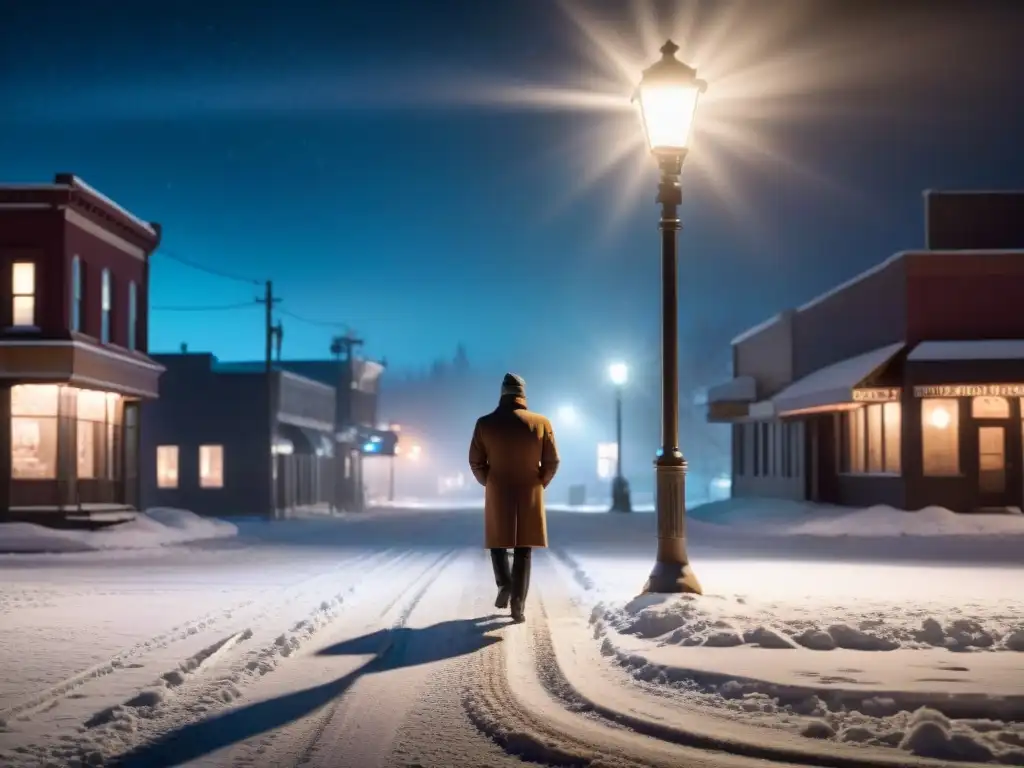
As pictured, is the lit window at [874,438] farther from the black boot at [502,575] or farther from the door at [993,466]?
the black boot at [502,575]

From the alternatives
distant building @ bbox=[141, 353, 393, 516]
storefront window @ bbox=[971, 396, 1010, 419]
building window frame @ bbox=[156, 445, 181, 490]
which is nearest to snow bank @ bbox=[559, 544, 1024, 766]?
storefront window @ bbox=[971, 396, 1010, 419]

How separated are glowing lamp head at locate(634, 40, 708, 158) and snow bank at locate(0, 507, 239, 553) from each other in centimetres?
1716

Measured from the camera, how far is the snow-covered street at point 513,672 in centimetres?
648

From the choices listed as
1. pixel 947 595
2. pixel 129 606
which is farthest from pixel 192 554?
pixel 947 595

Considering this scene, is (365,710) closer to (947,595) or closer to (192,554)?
(947,595)

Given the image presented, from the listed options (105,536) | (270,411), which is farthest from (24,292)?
(270,411)

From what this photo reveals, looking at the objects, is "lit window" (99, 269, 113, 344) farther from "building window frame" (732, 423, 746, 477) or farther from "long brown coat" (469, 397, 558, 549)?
→ "building window frame" (732, 423, 746, 477)

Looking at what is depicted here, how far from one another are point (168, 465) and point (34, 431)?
69.6 feet

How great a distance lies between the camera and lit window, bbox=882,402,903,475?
31.4m

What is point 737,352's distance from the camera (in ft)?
169

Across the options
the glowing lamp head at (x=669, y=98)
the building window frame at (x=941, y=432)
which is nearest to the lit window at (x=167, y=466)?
the building window frame at (x=941, y=432)

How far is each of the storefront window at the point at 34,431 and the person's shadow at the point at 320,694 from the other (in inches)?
757

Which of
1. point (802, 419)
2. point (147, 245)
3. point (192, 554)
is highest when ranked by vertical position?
point (147, 245)

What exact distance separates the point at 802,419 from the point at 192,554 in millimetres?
22059
